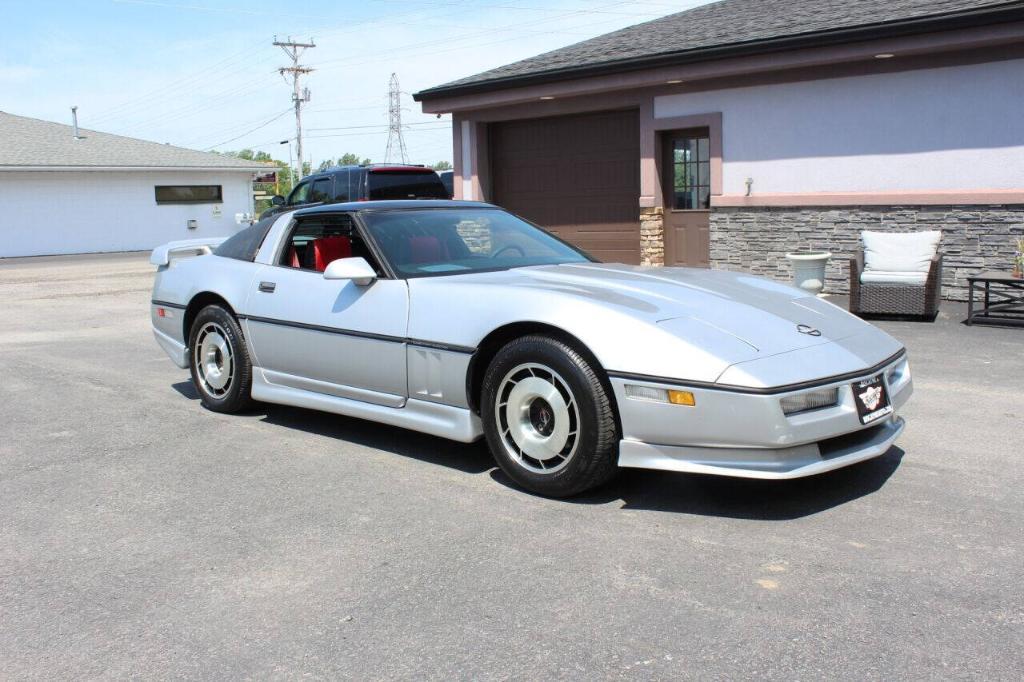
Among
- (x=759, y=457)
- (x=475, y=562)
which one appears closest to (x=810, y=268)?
(x=759, y=457)

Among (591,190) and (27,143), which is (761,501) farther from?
(27,143)

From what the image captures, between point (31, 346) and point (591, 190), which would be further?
point (591, 190)

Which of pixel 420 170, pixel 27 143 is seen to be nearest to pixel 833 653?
pixel 420 170

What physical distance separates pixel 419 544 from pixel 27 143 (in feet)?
115

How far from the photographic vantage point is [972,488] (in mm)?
4465

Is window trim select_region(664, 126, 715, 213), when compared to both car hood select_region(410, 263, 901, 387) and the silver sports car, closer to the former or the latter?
the silver sports car

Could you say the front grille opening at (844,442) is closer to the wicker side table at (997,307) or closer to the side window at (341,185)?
the wicker side table at (997,307)

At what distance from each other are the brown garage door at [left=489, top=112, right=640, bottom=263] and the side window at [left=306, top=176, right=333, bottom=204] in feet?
9.97

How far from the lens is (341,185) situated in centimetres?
1730

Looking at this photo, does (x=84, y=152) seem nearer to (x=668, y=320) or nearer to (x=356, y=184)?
(x=356, y=184)

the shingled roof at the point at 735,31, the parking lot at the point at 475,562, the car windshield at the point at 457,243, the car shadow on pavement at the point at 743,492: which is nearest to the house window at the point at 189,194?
the shingled roof at the point at 735,31

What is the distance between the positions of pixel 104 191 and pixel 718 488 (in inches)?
1322

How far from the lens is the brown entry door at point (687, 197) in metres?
14.4

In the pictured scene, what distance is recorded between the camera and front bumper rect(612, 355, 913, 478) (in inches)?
155
